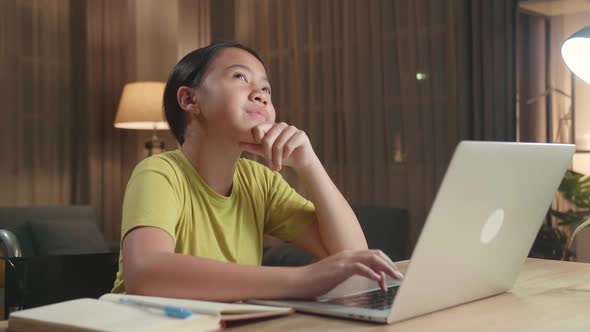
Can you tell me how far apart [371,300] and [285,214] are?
0.55 metres

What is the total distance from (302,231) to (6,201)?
417cm

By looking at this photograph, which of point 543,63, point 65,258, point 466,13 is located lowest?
point 65,258

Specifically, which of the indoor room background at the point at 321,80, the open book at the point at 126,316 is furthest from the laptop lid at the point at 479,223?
the indoor room background at the point at 321,80

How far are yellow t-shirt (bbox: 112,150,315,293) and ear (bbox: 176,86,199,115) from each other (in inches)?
3.8

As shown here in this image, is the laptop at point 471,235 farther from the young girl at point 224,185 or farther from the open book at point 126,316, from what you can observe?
the young girl at point 224,185

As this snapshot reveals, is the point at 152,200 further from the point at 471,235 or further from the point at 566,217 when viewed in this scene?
the point at 566,217

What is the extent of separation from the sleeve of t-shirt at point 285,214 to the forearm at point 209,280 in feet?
1.66

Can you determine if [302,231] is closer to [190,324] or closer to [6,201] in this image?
[190,324]

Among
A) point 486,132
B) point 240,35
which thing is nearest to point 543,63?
point 486,132

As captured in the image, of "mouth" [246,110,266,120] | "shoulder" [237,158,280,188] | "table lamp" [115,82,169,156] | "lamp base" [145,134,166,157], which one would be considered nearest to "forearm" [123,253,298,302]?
"mouth" [246,110,266,120]

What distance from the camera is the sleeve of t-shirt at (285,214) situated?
1.62 metres

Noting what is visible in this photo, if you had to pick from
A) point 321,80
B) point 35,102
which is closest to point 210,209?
point 321,80

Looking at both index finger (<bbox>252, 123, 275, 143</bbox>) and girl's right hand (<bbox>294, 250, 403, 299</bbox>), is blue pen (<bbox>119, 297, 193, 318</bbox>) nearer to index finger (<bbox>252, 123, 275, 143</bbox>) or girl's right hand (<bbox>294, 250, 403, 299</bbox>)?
girl's right hand (<bbox>294, 250, 403, 299</bbox>)

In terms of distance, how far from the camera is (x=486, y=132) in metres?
3.96
